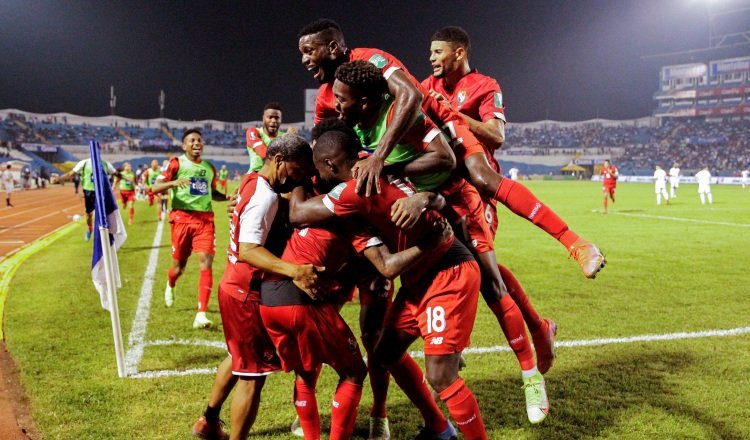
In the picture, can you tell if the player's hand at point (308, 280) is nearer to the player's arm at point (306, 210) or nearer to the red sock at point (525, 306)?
the player's arm at point (306, 210)

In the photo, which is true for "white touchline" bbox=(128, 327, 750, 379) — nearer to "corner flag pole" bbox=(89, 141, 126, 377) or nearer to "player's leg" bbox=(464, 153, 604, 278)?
"corner flag pole" bbox=(89, 141, 126, 377)

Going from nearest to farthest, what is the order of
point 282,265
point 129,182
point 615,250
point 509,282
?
point 282,265 → point 509,282 → point 615,250 → point 129,182

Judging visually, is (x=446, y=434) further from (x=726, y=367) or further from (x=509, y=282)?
(x=726, y=367)

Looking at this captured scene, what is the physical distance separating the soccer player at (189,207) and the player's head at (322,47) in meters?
4.47

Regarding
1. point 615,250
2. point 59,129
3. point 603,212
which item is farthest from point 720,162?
point 59,129

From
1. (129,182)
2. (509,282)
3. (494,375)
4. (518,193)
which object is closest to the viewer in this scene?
(518,193)

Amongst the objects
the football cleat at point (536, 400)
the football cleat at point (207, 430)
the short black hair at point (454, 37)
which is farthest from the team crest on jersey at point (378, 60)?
the football cleat at point (207, 430)

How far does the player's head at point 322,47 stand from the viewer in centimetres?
409

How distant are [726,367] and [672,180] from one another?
99.0 ft

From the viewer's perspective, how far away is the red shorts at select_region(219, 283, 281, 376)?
3.85 metres

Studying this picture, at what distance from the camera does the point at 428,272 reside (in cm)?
364

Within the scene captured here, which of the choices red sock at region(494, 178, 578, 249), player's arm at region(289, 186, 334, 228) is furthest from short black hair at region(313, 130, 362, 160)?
red sock at region(494, 178, 578, 249)

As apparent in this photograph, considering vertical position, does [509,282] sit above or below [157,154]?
below

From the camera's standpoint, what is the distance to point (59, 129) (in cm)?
8025
